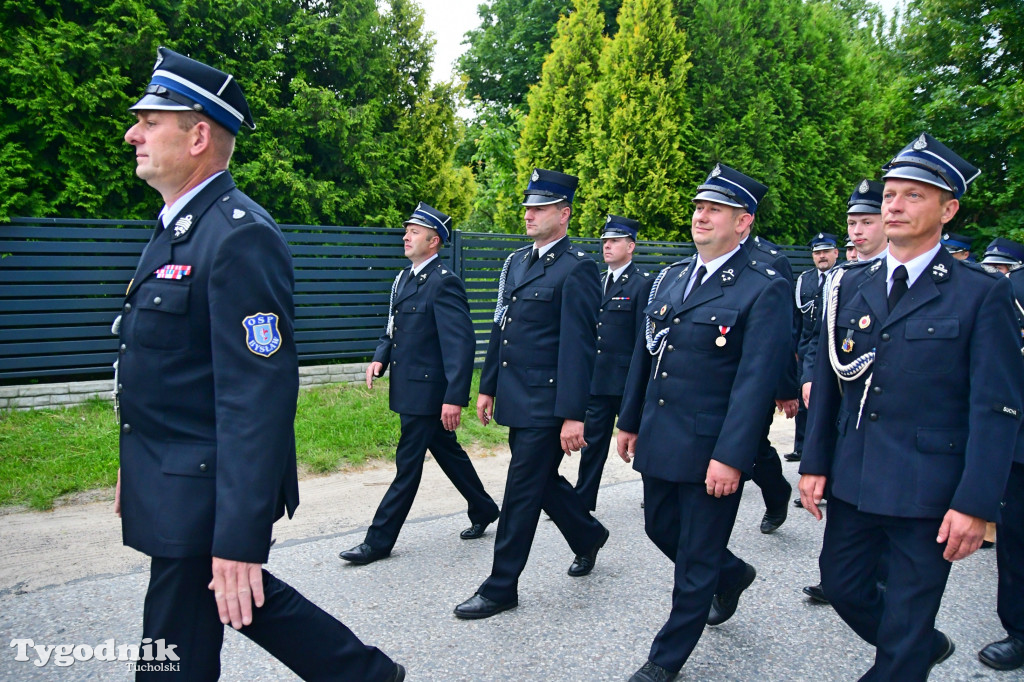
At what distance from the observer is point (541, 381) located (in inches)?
162

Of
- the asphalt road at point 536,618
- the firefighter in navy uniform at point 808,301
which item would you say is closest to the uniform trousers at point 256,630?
the asphalt road at point 536,618

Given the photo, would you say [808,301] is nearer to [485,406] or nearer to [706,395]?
[485,406]

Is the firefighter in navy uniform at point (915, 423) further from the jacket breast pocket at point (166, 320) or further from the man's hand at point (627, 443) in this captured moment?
the jacket breast pocket at point (166, 320)

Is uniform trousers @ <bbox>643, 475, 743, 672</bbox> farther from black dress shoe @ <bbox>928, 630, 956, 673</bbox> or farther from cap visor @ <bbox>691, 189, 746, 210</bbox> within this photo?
cap visor @ <bbox>691, 189, 746, 210</bbox>

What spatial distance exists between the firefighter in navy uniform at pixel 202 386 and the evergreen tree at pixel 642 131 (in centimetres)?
1058

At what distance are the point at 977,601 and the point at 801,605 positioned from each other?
103 cm

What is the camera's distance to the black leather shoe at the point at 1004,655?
3.41 metres

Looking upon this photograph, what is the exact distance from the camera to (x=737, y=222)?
11.4ft

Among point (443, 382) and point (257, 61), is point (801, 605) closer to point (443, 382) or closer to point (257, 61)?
point (443, 382)

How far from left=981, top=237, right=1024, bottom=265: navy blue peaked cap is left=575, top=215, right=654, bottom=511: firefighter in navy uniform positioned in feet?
8.55

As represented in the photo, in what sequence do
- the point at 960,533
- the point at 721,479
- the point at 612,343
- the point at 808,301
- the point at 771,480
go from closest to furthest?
the point at 960,533, the point at 721,479, the point at 771,480, the point at 612,343, the point at 808,301

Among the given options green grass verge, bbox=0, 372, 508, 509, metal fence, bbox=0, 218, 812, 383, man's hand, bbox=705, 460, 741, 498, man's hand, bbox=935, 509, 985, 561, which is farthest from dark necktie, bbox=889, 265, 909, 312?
metal fence, bbox=0, 218, 812, 383

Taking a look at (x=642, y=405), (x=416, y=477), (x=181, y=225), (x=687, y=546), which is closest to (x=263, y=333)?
(x=181, y=225)

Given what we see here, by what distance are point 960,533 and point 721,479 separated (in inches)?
34.3
